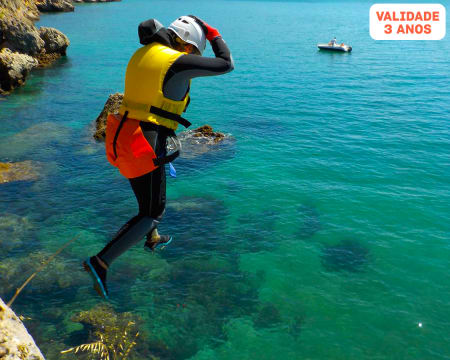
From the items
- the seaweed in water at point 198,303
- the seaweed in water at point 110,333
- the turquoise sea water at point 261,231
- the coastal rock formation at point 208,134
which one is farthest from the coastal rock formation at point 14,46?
the seaweed in water at point 110,333

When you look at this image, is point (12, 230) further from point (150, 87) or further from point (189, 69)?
point (189, 69)

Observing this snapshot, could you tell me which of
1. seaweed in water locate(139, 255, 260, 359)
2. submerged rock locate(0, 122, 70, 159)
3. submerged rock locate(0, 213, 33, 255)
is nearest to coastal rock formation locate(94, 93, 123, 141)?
submerged rock locate(0, 122, 70, 159)

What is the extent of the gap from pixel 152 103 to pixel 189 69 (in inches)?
26.9

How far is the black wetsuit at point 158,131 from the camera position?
5.45 m

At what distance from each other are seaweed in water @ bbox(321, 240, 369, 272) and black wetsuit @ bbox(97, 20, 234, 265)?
690 cm

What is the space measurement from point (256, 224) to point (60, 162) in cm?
953

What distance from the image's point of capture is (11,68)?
2855cm

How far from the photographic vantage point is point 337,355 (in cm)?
846

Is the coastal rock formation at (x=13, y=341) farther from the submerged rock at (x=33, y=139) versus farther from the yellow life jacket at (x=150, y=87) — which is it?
the submerged rock at (x=33, y=139)

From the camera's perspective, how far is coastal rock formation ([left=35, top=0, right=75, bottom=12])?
83.9m

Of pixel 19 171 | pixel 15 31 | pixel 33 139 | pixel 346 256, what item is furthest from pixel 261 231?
pixel 15 31

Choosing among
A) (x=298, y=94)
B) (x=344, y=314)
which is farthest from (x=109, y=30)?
(x=344, y=314)

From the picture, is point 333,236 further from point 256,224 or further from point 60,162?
point 60,162

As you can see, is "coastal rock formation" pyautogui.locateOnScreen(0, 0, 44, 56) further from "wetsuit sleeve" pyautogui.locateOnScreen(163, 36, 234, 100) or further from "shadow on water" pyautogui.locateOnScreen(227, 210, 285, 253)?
"wetsuit sleeve" pyautogui.locateOnScreen(163, 36, 234, 100)
